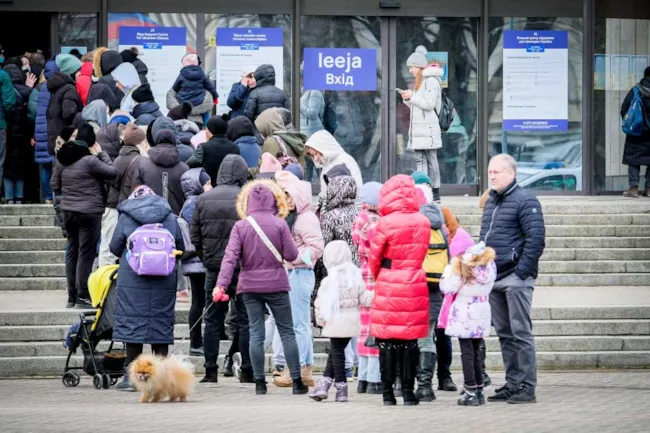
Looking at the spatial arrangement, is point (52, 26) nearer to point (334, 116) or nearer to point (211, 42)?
point (211, 42)

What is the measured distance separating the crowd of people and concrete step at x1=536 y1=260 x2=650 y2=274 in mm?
3959

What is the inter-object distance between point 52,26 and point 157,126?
7.16 metres

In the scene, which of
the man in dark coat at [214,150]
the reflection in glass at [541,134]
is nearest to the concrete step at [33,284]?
the man in dark coat at [214,150]

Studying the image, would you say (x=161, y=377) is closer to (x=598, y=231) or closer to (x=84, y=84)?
(x=84, y=84)

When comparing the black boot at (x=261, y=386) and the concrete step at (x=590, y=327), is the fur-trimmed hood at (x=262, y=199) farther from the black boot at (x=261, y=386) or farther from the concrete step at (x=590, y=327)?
the concrete step at (x=590, y=327)

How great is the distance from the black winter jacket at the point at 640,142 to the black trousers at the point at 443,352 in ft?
32.7

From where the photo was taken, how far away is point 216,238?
47.1 ft

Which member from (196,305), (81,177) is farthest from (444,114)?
(196,305)

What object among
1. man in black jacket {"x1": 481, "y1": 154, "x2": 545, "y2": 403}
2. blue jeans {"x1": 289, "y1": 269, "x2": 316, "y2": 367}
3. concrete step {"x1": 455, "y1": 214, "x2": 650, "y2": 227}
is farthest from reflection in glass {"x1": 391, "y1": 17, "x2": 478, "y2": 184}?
man in black jacket {"x1": 481, "y1": 154, "x2": 545, "y2": 403}

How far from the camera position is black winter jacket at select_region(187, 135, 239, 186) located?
53.7 feet

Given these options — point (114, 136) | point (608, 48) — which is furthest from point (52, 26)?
point (608, 48)

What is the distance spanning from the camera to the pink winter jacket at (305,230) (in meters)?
13.8

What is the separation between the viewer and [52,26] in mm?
23188

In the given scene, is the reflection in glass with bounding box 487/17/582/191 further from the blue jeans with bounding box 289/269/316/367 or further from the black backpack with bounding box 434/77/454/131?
the blue jeans with bounding box 289/269/316/367
